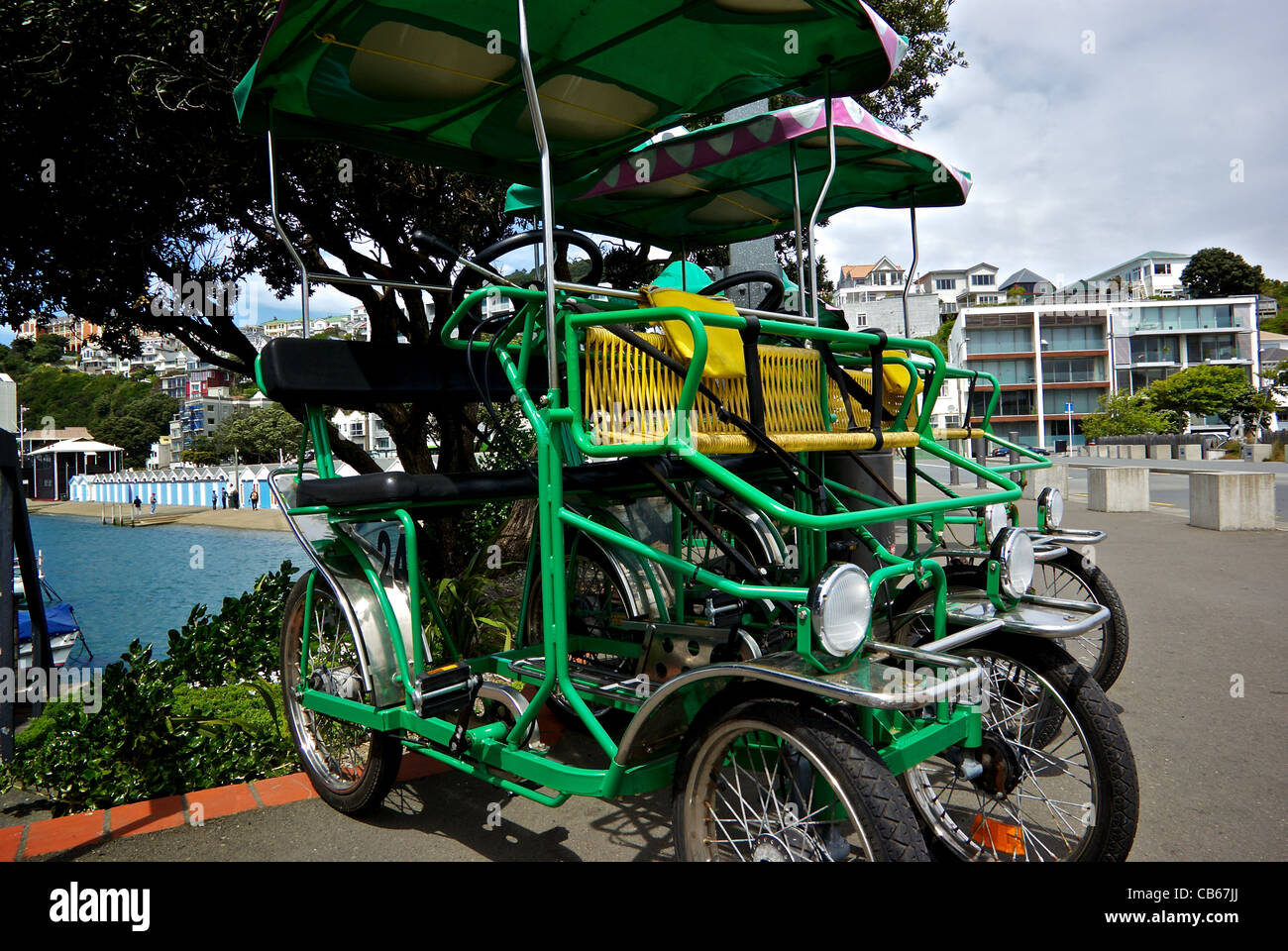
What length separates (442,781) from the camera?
12.5ft

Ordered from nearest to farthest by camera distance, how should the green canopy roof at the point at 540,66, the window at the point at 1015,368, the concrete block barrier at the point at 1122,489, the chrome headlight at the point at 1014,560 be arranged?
the chrome headlight at the point at 1014,560 → the green canopy roof at the point at 540,66 → the concrete block barrier at the point at 1122,489 → the window at the point at 1015,368

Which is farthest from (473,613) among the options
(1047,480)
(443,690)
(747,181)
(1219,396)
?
(1219,396)

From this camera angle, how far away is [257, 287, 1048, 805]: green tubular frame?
7.32 ft

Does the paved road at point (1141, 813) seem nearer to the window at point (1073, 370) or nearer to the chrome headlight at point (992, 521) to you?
the chrome headlight at point (992, 521)

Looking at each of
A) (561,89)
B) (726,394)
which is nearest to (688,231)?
(561,89)

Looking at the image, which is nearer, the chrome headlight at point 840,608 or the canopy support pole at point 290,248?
the chrome headlight at point 840,608

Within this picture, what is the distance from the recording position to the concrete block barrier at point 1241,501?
35.2ft

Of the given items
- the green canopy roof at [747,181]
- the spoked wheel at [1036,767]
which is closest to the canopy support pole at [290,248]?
the green canopy roof at [747,181]

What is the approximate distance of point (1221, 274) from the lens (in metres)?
81.9

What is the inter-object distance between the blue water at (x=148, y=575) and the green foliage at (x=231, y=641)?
66cm

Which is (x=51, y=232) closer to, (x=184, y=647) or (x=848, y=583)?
(x=184, y=647)

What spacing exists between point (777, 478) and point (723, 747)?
1999 mm

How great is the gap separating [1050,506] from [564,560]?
8.96 feet

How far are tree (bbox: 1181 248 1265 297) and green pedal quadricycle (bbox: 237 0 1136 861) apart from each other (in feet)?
313
